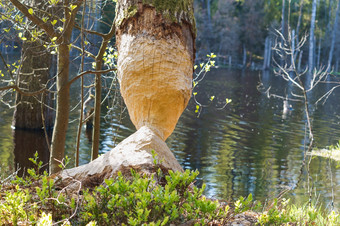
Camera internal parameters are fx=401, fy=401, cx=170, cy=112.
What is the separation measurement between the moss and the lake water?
79.0 inches

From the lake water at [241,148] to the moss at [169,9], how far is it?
201 centimetres

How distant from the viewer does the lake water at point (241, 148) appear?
30.8 feet

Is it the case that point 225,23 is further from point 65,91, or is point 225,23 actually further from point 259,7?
point 65,91

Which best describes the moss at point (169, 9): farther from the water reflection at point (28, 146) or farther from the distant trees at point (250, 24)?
the distant trees at point (250, 24)

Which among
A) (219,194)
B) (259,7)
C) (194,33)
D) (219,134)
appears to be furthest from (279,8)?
(194,33)

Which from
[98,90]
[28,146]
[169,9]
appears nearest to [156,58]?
[169,9]

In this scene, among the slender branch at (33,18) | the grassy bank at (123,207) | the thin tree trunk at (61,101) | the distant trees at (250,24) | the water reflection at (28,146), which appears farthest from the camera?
the distant trees at (250,24)

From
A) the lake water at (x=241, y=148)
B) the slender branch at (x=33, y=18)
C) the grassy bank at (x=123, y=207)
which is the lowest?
the lake water at (x=241, y=148)

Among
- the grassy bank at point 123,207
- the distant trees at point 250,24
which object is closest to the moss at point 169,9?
the grassy bank at point 123,207

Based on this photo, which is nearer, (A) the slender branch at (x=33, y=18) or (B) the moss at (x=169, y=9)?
(B) the moss at (x=169, y=9)

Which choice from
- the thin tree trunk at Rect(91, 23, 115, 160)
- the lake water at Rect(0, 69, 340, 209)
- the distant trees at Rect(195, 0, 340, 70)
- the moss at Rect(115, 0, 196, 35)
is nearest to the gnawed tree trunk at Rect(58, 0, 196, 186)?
the moss at Rect(115, 0, 196, 35)

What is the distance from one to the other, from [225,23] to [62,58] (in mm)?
54486

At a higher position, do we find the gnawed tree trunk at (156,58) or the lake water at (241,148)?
the gnawed tree trunk at (156,58)

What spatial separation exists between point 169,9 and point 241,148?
9.61 m
